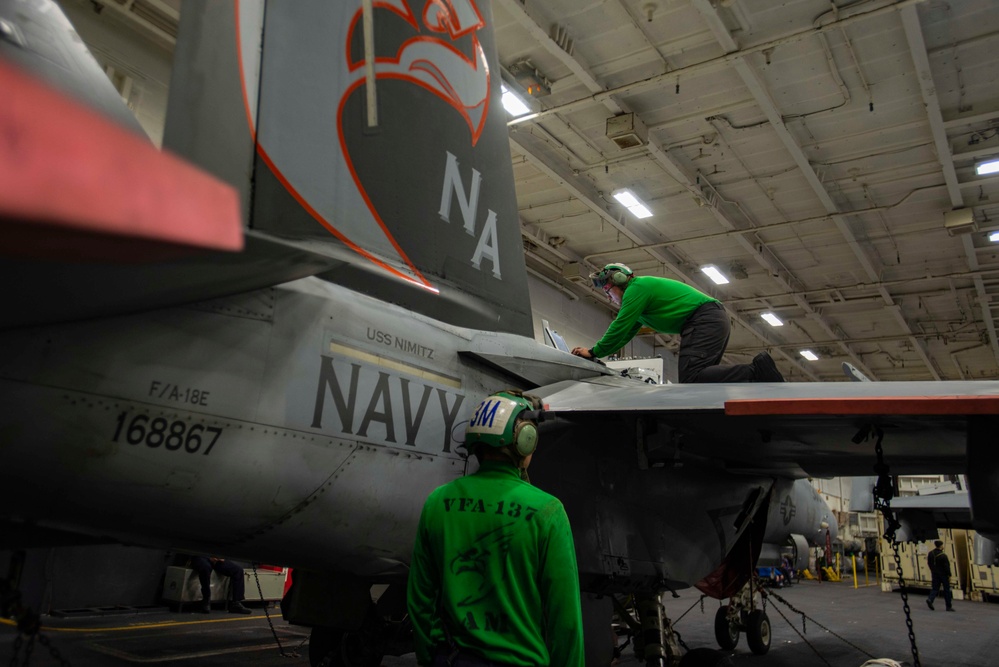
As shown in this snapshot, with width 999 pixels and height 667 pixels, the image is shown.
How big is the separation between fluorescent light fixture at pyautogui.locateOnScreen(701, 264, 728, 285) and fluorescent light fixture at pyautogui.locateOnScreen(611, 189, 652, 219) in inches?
140

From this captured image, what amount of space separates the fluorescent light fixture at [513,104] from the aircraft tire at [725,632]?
747 centimetres

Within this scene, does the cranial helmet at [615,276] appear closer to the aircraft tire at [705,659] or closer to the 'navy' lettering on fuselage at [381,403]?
the 'navy' lettering on fuselage at [381,403]

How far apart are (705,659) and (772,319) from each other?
56.7ft

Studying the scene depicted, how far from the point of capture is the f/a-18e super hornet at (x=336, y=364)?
1.96 meters

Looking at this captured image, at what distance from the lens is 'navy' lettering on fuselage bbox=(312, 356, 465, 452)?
2.65m

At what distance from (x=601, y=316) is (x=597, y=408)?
57.4ft

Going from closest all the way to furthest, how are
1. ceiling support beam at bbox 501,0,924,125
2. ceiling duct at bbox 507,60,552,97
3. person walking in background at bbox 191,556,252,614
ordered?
ceiling support beam at bbox 501,0,924,125 → person walking in background at bbox 191,556,252,614 → ceiling duct at bbox 507,60,552,97

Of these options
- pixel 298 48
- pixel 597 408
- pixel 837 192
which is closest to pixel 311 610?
pixel 597 408

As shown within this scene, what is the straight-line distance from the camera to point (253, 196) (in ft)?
8.78

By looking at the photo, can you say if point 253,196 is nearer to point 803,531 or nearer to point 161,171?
point 161,171

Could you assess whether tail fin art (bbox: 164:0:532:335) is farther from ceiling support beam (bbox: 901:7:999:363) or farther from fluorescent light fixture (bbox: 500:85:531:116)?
ceiling support beam (bbox: 901:7:999:363)

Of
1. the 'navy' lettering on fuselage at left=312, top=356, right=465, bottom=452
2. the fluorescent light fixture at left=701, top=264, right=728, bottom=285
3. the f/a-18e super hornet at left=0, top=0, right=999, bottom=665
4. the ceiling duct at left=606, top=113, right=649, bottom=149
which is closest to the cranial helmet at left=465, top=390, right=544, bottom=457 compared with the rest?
the f/a-18e super hornet at left=0, top=0, right=999, bottom=665

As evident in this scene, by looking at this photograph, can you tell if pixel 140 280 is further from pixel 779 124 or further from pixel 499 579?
pixel 779 124

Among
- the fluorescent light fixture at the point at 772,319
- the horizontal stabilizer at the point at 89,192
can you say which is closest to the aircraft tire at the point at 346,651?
the horizontal stabilizer at the point at 89,192
